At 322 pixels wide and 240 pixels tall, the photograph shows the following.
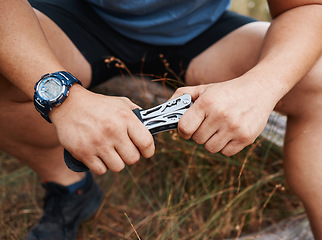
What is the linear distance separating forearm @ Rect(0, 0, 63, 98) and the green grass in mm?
666

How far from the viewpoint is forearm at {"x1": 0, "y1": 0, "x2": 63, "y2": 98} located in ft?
2.87

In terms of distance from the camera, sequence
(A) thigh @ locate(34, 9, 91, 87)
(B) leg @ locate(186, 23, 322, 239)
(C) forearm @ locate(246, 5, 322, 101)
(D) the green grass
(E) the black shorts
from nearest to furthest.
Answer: (C) forearm @ locate(246, 5, 322, 101)
(B) leg @ locate(186, 23, 322, 239)
(A) thigh @ locate(34, 9, 91, 87)
(E) the black shorts
(D) the green grass

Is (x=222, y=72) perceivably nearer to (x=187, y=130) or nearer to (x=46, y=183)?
(x=187, y=130)

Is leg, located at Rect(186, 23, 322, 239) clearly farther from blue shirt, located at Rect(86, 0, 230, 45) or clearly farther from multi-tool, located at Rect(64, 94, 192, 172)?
multi-tool, located at Rect(64, 94, 192, 172)

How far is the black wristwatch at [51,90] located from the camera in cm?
83

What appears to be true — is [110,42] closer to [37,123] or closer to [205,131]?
[37,123]

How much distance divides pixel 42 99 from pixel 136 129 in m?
0.27

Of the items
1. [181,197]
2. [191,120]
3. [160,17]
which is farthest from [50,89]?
[181,197]

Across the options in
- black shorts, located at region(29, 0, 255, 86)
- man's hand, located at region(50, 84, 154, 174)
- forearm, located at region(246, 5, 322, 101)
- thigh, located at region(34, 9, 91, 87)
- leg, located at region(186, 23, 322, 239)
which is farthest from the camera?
black shorts, located at region(29, 0, 255, 86)

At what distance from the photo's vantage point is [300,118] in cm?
108

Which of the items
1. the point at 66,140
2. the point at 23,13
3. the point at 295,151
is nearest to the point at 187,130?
the point at 66,140

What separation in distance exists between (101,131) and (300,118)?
0.71 meters

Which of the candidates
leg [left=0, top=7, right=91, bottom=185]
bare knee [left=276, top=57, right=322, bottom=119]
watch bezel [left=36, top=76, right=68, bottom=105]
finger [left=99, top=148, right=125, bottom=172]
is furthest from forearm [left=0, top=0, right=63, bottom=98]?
bare knee [left=276, top=57, right=322, bottom=119]

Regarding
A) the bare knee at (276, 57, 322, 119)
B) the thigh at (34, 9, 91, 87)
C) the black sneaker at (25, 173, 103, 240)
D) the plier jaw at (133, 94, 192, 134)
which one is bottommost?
the black sneaker at (25, 173, 103, 240)
